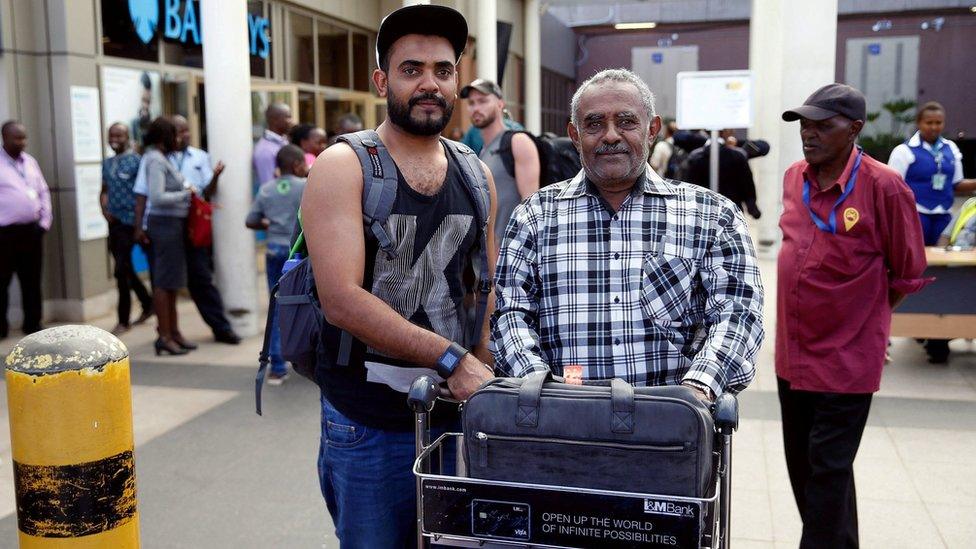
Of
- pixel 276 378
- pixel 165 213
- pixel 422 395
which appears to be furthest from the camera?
pixel 165 213

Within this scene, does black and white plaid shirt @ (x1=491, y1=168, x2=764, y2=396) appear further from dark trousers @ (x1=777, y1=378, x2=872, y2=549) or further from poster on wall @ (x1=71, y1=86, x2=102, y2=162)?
poster on wall @ (x1=71, y1=86, x2=102, y2=162)

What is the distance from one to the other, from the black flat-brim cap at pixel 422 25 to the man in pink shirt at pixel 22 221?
6.93 meters

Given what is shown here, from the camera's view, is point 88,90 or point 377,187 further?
point 88,90

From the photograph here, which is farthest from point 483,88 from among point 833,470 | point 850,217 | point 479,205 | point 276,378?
point 479,205

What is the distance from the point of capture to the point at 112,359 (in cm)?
267

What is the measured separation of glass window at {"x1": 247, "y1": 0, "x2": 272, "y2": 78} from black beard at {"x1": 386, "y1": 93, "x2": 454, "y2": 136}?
11.4 meters

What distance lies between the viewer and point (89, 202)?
957cm

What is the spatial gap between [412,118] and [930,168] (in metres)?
7.25

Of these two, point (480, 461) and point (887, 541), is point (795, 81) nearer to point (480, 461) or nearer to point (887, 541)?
point (887, 541)

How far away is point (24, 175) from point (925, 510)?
301 inches

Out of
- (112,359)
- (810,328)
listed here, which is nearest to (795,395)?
(810,328)

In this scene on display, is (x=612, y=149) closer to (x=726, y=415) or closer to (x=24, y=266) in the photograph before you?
(x=726, y=415)

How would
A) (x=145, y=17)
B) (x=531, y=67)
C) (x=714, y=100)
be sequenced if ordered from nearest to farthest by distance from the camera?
(x=714, y=100) → (x=145, y=17) → (x=531, y=67)

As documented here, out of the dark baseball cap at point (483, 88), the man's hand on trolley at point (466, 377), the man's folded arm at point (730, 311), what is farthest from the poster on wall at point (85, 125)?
the man's folded arm at point (730, 311)
